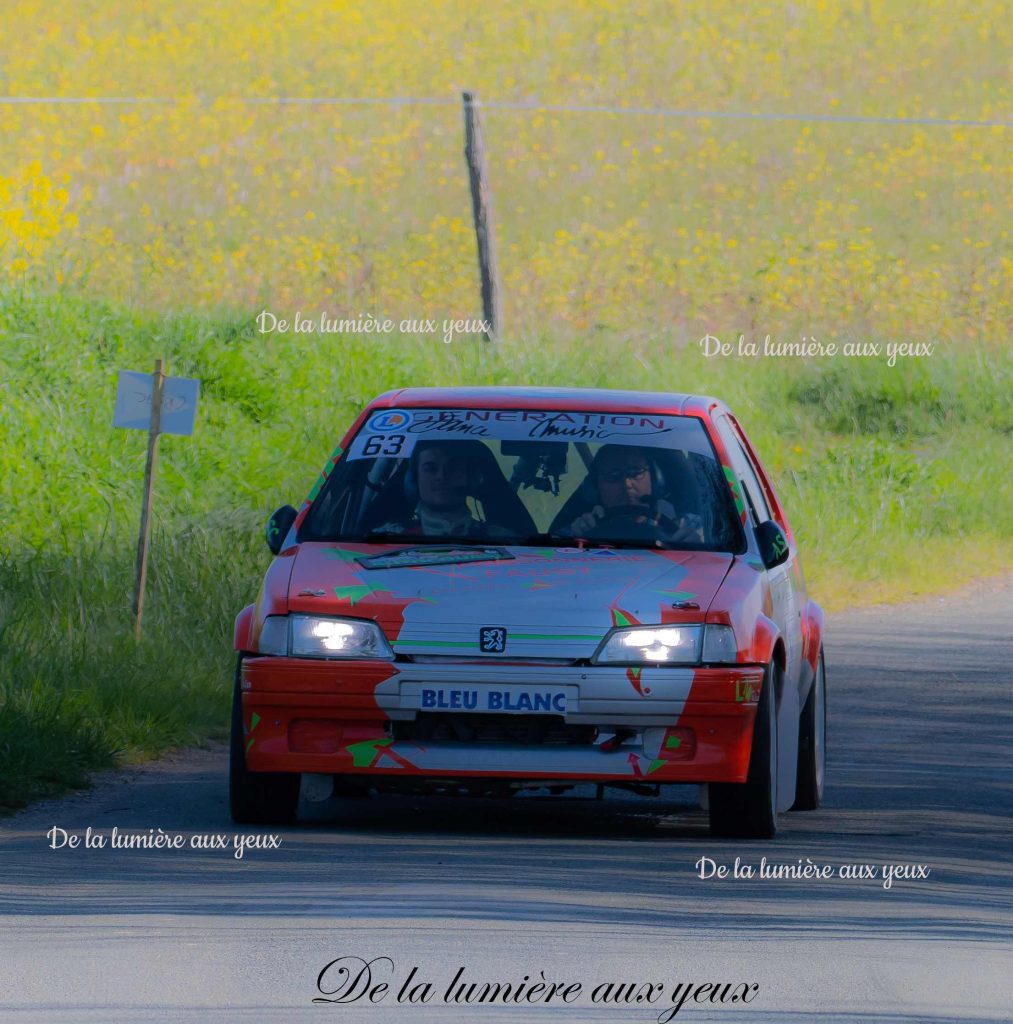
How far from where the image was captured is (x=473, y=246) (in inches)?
1554

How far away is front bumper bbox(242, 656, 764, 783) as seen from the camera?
29.6ft

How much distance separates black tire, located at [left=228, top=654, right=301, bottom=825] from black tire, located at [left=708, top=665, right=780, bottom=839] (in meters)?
1.49

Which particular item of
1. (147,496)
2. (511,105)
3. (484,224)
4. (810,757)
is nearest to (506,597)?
(810,757)

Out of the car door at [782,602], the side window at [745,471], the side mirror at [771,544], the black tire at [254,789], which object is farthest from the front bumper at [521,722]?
the side window at [745,471]

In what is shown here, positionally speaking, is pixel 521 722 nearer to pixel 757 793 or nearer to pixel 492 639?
pixel 492 639

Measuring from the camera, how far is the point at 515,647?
9.02 metres

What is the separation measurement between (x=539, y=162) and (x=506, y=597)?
39.3 m

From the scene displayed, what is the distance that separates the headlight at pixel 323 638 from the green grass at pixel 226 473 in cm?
186

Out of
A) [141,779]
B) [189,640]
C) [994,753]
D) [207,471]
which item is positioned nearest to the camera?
[141,779]

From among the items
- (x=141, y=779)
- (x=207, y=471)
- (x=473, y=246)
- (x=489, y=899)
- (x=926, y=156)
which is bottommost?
(x=489, y=899)

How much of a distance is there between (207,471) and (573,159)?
25.8 metres

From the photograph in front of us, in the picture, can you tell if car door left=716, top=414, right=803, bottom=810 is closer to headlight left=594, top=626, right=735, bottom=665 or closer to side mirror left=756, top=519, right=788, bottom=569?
side mirror left=756, top=519, right=788, bottom=569

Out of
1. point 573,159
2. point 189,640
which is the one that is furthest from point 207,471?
point 573,159

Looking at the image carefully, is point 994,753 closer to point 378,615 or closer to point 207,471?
point 378,615
